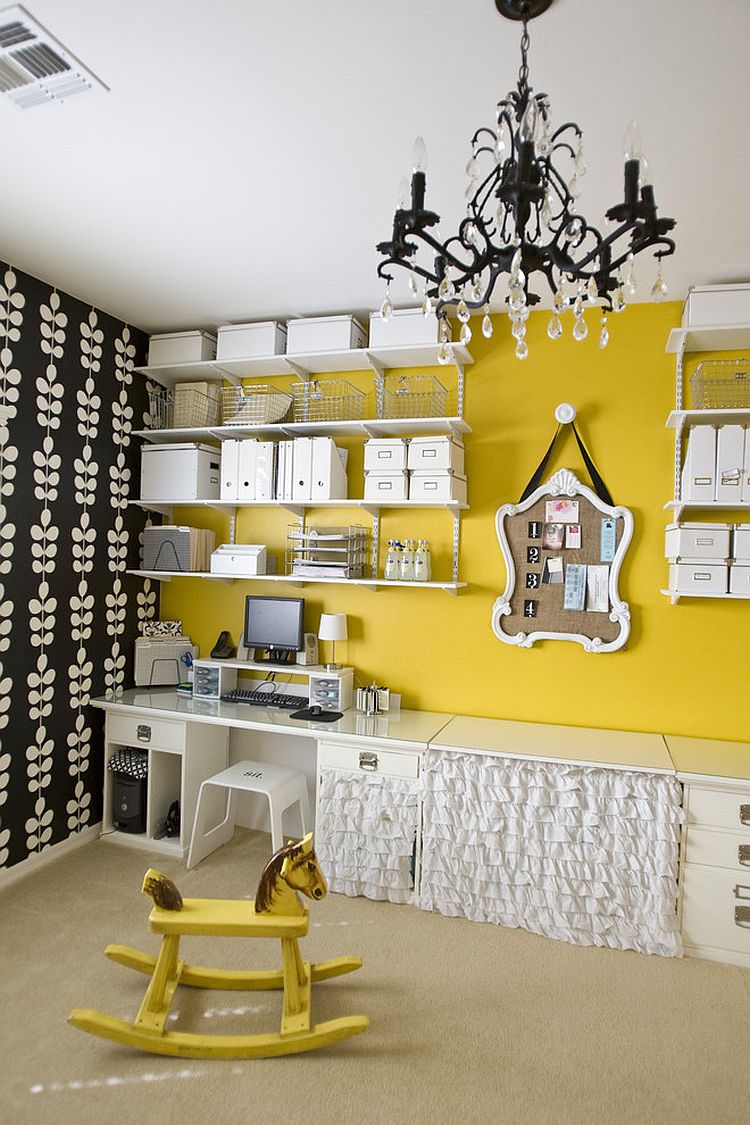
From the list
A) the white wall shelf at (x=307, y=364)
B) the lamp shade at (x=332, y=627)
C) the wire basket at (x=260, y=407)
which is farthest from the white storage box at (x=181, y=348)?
the lamp shade at (x=332, y=627)

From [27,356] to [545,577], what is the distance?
262 cm

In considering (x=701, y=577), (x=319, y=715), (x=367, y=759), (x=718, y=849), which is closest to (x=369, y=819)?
(x=367, y=759)

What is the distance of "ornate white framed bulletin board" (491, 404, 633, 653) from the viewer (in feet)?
11.0

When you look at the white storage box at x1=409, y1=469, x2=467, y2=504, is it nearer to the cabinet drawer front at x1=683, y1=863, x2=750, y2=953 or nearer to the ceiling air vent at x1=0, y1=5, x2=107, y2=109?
the cabinet drawer front at x1=683, y1=863, x2=750, y2=953

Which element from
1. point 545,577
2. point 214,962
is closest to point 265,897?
point 214,962

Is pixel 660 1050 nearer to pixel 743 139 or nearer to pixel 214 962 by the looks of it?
pixel 214 962

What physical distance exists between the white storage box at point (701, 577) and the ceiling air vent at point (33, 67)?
8.80 feet

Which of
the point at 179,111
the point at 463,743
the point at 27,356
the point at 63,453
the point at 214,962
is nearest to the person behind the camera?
the point at 179,111

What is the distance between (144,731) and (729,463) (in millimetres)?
3010

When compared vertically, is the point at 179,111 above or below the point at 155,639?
above

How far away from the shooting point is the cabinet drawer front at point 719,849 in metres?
2.74

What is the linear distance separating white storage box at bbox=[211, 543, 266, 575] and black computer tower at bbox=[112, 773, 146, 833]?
116 centimetres

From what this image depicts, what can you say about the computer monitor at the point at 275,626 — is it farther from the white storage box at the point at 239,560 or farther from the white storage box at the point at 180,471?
the white storage box at the point at 180,471

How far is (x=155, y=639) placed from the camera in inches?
159
